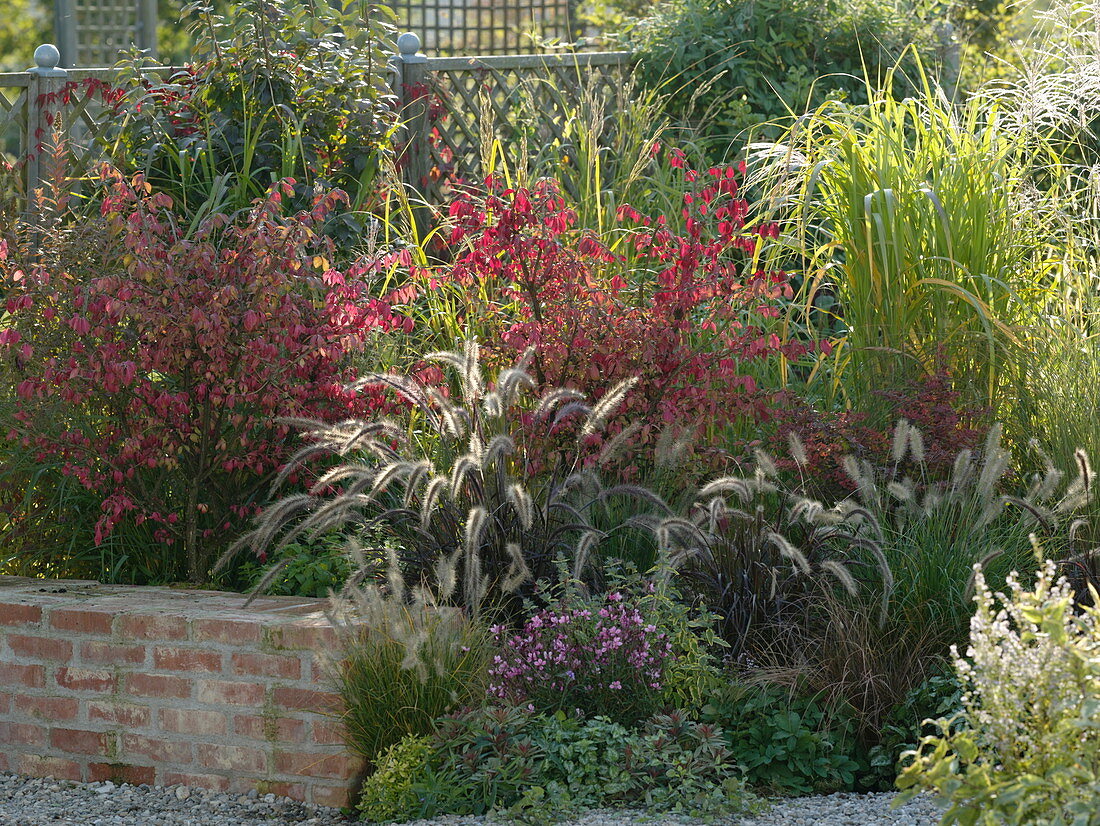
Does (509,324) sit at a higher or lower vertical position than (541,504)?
higher

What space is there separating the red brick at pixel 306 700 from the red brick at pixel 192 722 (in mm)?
225

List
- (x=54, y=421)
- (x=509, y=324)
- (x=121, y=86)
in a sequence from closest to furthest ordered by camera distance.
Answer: (x=54, y=421) < (x=509, y=324) < (x=121, y=86)

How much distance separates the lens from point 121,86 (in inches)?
256

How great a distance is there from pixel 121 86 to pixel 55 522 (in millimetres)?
2496

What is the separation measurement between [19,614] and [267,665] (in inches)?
36.5

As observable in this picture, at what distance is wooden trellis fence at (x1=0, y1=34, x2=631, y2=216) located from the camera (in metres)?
6.68

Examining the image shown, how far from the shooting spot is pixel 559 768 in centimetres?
355

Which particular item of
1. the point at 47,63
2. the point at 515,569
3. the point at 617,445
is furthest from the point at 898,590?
the point at 47,63

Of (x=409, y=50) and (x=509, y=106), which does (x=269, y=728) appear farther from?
(x=509, y=106)

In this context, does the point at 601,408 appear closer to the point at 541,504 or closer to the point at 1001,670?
the point at 541,504

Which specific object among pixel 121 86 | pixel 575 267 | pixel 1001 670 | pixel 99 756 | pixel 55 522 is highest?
pixel 121 86

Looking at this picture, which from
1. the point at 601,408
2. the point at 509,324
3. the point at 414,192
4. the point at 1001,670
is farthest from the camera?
the point at 414,192

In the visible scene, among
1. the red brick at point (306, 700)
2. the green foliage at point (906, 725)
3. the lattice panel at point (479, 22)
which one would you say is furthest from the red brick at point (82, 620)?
the lattice panel at point (479, 22)

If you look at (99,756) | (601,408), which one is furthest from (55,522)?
(601,408)
